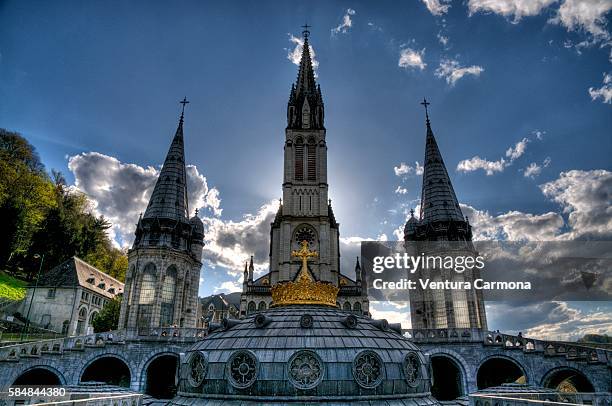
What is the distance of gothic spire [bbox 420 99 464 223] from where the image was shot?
113ft

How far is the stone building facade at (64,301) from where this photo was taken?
41.1 m

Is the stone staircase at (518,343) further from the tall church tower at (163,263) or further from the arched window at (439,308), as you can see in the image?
the tall church tower at (163,263)

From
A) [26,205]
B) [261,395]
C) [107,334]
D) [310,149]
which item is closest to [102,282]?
[26,205]

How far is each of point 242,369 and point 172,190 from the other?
107 feet

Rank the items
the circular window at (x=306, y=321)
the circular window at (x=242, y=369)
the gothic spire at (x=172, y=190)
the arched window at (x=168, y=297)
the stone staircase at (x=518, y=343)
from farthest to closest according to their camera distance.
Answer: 1. the gothic spire at (x=172, y=190)
2. the arched window at (x=168, y=297)
3. the stone staircase at (x=518, y=343)
4. the circular window at (x=306, y=321)
5. the circular window at (x=242, y=369)

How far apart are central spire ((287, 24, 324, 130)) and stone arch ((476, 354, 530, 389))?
3600 centimetres

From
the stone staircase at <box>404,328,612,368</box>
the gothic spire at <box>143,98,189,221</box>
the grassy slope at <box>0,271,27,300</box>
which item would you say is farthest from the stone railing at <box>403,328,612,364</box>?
the grassy slope at <box>0,271,27,300</box>

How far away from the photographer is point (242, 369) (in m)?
9.49

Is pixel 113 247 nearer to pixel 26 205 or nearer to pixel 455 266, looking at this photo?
pixel 26 205

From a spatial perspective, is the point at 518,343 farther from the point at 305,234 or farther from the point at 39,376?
the point at 39,376

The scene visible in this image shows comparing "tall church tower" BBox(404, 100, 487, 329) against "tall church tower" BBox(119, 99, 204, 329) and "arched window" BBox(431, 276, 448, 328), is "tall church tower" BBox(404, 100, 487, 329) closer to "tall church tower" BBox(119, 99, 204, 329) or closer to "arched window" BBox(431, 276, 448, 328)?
"arched window" BBox(431, 276, 448, 328)

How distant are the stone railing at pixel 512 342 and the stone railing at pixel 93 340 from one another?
1620 centimetres

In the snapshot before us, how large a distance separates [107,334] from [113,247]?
54.5m

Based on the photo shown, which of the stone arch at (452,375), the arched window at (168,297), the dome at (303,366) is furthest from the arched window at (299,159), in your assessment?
the dome at (303,366)
